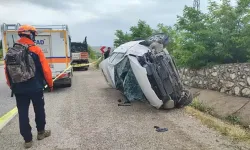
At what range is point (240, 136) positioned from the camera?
5.60m

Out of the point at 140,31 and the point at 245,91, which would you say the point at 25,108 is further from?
the point at 140,31

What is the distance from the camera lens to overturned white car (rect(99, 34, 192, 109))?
757 cm

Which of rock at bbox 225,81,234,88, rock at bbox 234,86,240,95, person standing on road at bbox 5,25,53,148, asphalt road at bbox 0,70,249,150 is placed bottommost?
asphalt road at bbox 0,70,249,150

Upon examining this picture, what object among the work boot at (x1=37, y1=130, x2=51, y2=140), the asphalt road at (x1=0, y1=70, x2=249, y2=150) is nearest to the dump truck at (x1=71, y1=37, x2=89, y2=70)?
the asphalt road at (x1=0, y1=70, x2=249, y2=150)

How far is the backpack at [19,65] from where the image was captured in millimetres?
4984

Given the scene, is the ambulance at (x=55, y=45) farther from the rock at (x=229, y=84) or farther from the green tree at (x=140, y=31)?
the green tree at (x=140, y=31)

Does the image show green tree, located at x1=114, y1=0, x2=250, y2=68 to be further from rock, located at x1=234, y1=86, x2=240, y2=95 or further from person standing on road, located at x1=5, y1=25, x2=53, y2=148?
person standing on road, located at x1=5, y1=25, x2=53, y2=148

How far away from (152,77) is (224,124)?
6.75 ft

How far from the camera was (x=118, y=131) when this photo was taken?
6.14m

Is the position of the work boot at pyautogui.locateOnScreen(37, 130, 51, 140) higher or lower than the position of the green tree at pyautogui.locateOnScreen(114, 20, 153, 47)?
lower

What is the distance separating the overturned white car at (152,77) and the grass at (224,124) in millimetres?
572

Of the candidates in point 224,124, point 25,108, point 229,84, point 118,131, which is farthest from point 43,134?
point 229,84

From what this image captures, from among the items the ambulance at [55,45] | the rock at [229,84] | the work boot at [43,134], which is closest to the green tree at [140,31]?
the ambulance at [55,45]

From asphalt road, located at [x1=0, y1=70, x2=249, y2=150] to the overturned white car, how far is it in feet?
1.14
